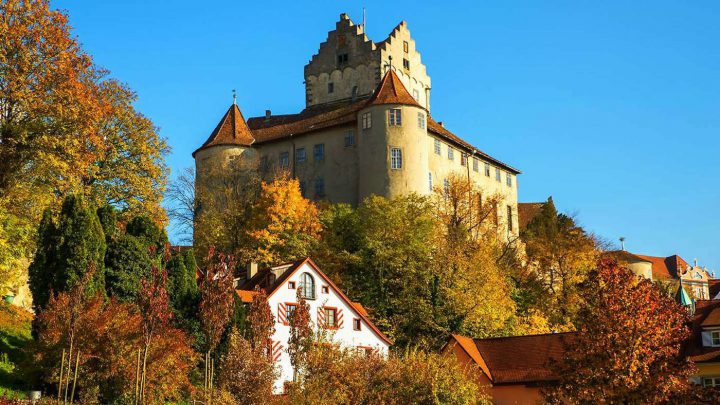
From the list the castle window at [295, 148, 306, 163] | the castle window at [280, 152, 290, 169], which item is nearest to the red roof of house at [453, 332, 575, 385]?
the castle window at [295, 148, 306, 163]

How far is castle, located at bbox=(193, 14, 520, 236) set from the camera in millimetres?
70000

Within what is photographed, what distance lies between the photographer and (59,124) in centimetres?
4134

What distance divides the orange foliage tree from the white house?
696 centimetres

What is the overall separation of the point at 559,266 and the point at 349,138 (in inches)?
717

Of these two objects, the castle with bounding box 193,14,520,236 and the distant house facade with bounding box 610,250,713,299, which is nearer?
the castle with bounding box 193,14,520,236

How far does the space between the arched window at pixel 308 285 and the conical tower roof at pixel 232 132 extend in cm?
2809

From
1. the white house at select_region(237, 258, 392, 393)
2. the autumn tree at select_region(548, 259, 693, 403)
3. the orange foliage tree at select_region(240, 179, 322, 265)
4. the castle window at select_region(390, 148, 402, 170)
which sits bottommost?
the autumn tree at select_region(548, 259, 693, 403)

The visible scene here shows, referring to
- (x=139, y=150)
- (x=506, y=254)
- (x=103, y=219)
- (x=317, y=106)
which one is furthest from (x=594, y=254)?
(x=103, y=219)

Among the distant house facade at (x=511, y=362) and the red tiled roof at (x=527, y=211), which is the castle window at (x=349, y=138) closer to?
the distant house facade at (x=511, y=362)

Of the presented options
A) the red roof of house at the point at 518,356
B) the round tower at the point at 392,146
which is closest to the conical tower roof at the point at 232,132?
the round tower at the point at 392,146

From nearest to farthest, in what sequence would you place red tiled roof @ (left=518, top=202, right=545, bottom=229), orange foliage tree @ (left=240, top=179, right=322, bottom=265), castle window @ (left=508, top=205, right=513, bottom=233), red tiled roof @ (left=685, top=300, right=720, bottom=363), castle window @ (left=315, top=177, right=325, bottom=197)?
1. red tiled roof @ (left=685, top=300, right=720, bottom=363)
2. orange foliage tree @ (left=240, top=179, right=322, bottom=265)
3. castle window @ (left=315, top=177, right=325, bottom=197)
4. castle window @ (left=508, top=205, right=513, bottom=233)
5. red tiled roof @ (left=518, top=202, right=545, bottom=229)

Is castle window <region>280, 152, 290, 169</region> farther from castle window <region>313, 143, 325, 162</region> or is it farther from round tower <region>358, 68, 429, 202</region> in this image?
round tower <region>358, 68, 429, 202</region>

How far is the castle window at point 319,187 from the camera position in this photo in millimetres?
73750

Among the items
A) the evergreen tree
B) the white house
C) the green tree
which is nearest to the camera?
the green tree
